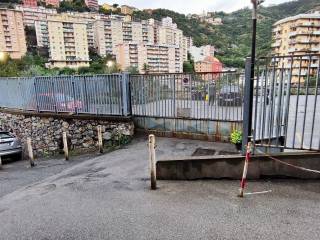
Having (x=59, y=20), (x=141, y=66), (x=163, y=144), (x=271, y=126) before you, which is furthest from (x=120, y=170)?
(x=59, y=20)

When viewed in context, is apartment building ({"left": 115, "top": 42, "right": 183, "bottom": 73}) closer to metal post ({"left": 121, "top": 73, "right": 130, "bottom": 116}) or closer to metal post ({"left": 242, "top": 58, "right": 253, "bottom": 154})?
metal post ({"left": 121, "top": 73, "right": 130, "bottom": 116})

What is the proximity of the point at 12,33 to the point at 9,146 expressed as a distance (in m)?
99.1

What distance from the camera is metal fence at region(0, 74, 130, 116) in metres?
9.77

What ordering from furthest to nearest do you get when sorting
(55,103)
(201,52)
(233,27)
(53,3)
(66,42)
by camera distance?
(53,3) → (201,52) → (233,27) → (66,42) → (55,103)

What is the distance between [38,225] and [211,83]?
6.34 meters

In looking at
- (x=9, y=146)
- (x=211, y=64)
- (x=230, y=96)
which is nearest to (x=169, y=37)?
(x=211, y=64)

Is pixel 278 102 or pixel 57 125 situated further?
pixel 57 125

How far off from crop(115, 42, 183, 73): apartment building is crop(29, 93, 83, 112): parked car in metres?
86.7

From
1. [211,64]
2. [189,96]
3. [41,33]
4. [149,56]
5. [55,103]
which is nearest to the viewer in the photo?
[189,96]

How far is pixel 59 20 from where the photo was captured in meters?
98.9

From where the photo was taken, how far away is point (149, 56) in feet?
346

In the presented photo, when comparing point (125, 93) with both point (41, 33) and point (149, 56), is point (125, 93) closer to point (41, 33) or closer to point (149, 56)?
point (149, 56)

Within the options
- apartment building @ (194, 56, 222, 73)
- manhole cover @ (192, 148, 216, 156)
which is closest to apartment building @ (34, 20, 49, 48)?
apartment building @ (194, 56, 222, 73)

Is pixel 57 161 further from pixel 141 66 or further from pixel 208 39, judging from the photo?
pixel 208 39
